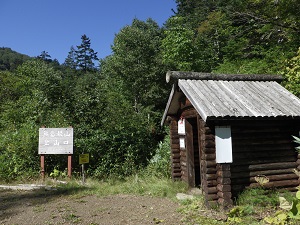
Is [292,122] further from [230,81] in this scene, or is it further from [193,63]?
[193,63]

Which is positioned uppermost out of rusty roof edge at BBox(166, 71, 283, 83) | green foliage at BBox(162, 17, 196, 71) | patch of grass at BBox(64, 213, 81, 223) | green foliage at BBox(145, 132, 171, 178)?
green foliage at BBox(162, 17, 196, 71)

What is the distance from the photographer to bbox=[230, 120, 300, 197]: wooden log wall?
6945 millimetres

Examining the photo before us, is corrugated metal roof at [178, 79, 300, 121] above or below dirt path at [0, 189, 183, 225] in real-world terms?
above

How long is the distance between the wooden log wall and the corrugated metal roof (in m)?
0.38

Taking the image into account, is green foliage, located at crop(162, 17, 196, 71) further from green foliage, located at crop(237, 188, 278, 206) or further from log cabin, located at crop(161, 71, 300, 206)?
green foliage, located at crop(237, 188, 278, 206)

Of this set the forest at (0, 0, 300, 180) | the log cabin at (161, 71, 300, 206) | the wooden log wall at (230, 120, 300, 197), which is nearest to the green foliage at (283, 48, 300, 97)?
the forest at (0, 0, 300, 180)

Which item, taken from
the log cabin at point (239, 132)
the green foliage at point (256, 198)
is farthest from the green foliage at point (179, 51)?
the green foliage at point (256, 198)

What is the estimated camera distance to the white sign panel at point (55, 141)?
1072cm

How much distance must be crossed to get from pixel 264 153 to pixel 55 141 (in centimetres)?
734

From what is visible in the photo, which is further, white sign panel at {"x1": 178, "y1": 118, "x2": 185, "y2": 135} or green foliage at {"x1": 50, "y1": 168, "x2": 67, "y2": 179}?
green foliage at {"x1": 50, "y1": 168, "x2": 67, "y2": 179}

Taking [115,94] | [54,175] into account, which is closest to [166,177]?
[54,175]

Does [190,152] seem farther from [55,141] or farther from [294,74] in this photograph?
[55,141]

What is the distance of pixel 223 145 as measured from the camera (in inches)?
261

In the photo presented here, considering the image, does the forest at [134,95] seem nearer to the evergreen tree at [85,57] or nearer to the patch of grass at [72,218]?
the patch of grass at [72,218]
